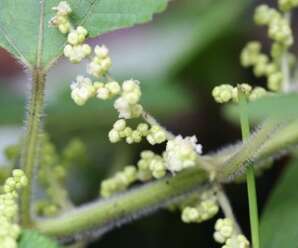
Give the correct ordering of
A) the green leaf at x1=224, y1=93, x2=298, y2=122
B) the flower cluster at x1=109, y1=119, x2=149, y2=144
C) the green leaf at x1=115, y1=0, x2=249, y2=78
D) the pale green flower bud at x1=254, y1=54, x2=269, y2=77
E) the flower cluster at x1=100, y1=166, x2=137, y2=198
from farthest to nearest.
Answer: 1. the green leaf at x1=115, y1=0, x2=249, y2=78
2. the pale green flower bud at x1=254, y1=54, x2=269, y2=77
3. the flower cluster at x1=100, y1=166, x2=137, y2=198
4. the flower cluster at x1=109, y1=119, x2=149, y2=144
5. the green leaf at x1=224, y1=93, x2=298, y2=122

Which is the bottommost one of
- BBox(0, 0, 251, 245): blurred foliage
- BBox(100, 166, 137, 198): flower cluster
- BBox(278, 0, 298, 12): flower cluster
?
BBox(100, 166, 137, 198): flower cluster

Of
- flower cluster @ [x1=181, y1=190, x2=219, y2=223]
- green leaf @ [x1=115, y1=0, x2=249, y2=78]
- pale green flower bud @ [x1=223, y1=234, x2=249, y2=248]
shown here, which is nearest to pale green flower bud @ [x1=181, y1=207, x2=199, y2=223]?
flower cluster @ [x1=181, y1=190, x2=219, y2=223]

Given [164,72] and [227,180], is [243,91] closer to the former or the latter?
[227,180]

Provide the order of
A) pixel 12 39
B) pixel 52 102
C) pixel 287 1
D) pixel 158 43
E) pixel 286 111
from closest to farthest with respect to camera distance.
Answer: pixel 286 111
pixel 12 39
pixel 287 1
pixel 52 102
pixel 158 43

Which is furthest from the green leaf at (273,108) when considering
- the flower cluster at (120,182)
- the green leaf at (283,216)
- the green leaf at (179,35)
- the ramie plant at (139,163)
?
the green leaf at (179,35)

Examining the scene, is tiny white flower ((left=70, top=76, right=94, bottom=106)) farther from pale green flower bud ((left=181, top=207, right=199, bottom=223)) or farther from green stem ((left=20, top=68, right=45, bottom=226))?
pale green flower bud ((left=181, top=207, right=199, bottom=223))

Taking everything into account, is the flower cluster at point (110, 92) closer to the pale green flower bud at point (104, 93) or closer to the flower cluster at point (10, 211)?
the pale green flower bud at point (104, 93)

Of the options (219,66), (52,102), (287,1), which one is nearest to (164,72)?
(219,66)
